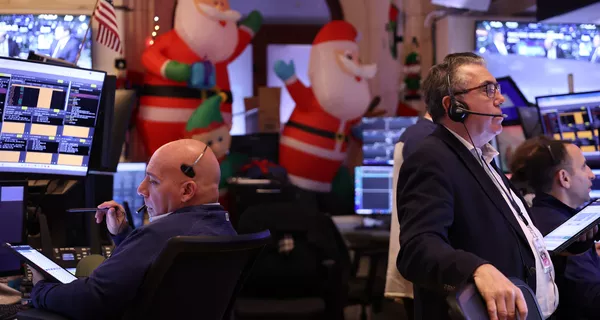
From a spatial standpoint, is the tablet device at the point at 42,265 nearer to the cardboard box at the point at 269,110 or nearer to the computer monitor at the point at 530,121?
the computer monitor at the point at 530,121

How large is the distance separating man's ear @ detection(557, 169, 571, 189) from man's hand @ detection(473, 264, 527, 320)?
1497 mm

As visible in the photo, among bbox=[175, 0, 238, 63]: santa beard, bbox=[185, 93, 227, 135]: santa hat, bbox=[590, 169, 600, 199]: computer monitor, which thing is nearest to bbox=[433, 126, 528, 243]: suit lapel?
bbox=[590, 169, 600, 199]: computer monitor

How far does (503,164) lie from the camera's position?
4414 millimetres

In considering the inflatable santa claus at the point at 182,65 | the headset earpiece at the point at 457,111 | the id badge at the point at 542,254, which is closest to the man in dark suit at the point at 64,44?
the inflatable santa claus at the point at 182,65

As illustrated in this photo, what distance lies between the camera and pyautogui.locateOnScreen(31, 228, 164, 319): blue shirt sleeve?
190 centimetres

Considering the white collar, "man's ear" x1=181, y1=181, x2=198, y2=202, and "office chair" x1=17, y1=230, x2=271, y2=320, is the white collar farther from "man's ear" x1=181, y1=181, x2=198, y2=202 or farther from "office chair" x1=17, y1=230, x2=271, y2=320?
"man's ear" x1=181, y1=181, x2=198, y2=202

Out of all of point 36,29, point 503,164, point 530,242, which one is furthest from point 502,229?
point 36,29

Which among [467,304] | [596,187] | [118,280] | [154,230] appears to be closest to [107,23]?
[154,230]

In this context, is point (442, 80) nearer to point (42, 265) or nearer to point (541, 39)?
point (42, 265)

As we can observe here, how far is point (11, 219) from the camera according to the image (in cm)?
271

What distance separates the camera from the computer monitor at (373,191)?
19.8 feet

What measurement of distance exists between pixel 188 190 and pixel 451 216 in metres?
0.77

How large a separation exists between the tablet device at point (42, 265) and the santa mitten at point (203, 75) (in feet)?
11.4

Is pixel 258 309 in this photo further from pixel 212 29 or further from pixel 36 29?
pixel 36 29
